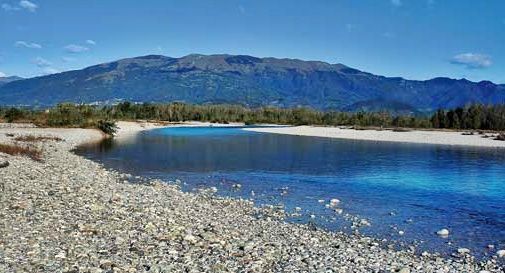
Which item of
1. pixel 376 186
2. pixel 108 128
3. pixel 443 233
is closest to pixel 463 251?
pixel 443 233

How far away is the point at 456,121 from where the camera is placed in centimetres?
15462

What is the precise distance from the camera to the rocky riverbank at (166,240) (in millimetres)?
14267

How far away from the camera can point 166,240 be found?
17125 mm

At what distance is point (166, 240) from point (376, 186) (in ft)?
73.1

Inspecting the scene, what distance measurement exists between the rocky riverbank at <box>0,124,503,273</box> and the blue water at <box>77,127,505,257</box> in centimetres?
273

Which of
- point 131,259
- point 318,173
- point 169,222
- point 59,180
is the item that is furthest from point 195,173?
point 131,259

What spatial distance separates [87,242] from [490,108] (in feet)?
525

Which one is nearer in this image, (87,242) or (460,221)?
(87,242)

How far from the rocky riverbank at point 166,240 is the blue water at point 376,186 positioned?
2727 millimetres

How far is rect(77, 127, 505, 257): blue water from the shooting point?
883 inches

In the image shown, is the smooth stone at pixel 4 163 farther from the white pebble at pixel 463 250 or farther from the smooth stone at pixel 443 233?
the white pebble at pixel 463 250

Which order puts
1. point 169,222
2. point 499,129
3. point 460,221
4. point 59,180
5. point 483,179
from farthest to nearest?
point 499,129 < point 483,179 < point 59,180 < point 460,221 < point 169,222

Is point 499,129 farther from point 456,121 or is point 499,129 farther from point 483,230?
point 483,230

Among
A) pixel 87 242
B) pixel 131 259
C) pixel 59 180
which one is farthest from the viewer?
pixel 59 180
